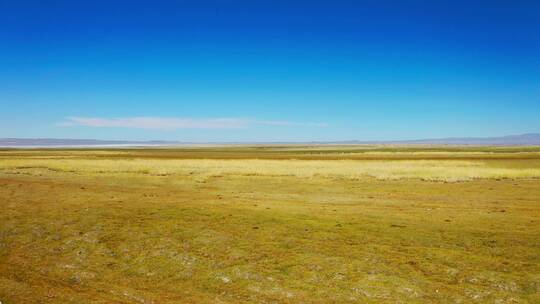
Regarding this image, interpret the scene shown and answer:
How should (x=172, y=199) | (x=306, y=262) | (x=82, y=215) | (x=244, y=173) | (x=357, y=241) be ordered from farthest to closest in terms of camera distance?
1. (x=244, y=173)
2. (x=172, y=199)
3. (x=82, y=215)
4. (x=357, y=241)
5. (x=306, y=262)

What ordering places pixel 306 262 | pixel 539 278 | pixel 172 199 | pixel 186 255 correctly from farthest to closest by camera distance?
pixel 172 199
pixel 186 255
pixel 306 262
pixel 539 278

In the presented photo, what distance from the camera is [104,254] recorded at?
15211 mm

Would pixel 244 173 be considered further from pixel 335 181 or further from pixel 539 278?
pixel 539 278

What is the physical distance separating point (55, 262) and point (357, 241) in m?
11.0

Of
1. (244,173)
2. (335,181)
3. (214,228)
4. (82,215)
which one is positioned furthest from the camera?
(244,173)

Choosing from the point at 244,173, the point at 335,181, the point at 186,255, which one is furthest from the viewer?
the point at 244,173

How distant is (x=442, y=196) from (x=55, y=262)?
2555 cm

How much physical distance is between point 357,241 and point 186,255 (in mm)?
6526

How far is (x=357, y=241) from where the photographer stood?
635 inches

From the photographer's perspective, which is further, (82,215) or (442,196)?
(442,196)

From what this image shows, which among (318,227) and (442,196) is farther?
(442,196)

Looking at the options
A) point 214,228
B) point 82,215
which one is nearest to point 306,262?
point 214,228

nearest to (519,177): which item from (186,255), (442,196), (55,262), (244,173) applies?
(442,196)

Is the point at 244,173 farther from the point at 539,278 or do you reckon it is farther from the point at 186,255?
the point at 539,278
